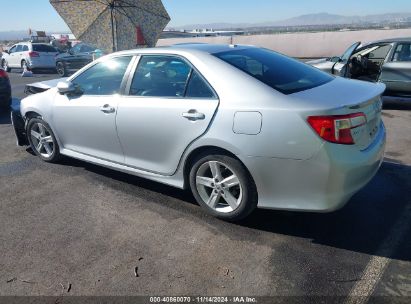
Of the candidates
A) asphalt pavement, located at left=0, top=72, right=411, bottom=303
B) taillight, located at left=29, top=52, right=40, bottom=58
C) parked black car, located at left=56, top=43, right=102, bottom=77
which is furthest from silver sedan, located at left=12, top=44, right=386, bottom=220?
taillight, located at left=29, top=52, right=40, bottom=58

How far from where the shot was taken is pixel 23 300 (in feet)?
8.09

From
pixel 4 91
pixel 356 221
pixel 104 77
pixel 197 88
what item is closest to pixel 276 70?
pixel 197 88

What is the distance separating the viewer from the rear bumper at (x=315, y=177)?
8.85 ft

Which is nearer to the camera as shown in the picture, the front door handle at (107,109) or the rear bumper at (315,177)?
the rear bumper at (315,177)

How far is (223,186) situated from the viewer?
3.23 meters

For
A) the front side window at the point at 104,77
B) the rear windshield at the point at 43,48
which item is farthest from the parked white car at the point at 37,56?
the front side window at the point at 104,77

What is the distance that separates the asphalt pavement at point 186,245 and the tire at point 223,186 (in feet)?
0.48

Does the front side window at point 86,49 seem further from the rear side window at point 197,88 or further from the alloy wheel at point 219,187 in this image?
the alloy wheel at point 219,187

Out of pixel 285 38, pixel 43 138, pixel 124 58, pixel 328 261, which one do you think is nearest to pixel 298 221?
pixel 328 261

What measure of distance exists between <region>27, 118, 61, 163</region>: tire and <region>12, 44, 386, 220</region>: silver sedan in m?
0.66

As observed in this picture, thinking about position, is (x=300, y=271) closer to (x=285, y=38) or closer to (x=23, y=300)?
(x=23, y=300)

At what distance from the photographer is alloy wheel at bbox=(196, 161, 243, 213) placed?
3.19 metres

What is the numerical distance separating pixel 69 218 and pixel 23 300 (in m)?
1.14

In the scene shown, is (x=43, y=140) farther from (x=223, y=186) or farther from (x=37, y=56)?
(x=37, y=56)
